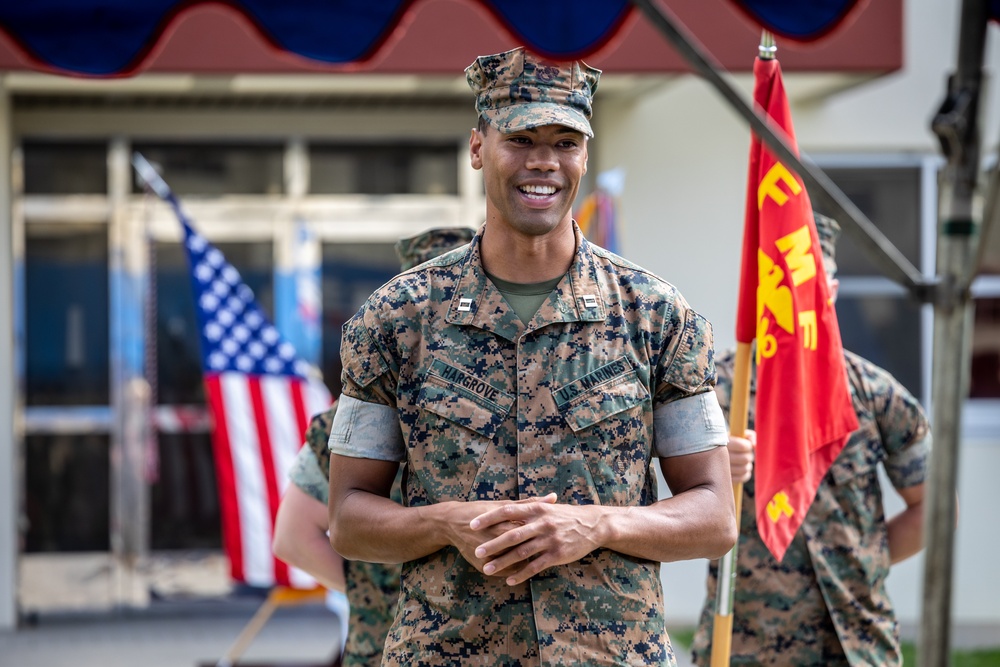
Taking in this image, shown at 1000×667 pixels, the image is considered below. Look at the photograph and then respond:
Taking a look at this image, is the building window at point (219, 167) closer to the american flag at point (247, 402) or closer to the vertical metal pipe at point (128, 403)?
the vertical metal pipe at point (128, 403)

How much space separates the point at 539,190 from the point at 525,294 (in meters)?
0.21

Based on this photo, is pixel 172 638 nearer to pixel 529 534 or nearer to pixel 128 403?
pixel 128 403

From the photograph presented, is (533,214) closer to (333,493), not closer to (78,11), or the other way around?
(333,493)

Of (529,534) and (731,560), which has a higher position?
(529,534)

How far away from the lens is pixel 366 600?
11.1 feet

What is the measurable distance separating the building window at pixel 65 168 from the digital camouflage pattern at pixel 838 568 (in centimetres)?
582

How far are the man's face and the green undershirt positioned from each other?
12 centimetres

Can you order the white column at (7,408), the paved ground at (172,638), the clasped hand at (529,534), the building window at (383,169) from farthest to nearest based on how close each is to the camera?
the building window at (383,169) → the white column at (7,408) → the paved ground at (172,638) → the clasped hand at (529,534)

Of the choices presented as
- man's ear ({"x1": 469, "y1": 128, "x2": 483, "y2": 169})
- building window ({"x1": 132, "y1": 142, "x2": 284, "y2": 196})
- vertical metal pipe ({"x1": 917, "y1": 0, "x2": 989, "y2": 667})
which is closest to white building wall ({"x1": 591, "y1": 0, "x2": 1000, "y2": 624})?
building window ({"x1": 132, "y1": 142, "x2": 284, "y2": 196})

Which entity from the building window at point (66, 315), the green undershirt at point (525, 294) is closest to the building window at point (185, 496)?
the building window at point (66, 315)

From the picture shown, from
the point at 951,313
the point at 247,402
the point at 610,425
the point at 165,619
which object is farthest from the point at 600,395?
the point at 165,619

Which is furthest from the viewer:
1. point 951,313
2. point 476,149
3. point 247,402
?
point 247,402

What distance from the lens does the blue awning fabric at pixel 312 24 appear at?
2.39 m

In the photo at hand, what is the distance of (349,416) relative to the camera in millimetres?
2557
